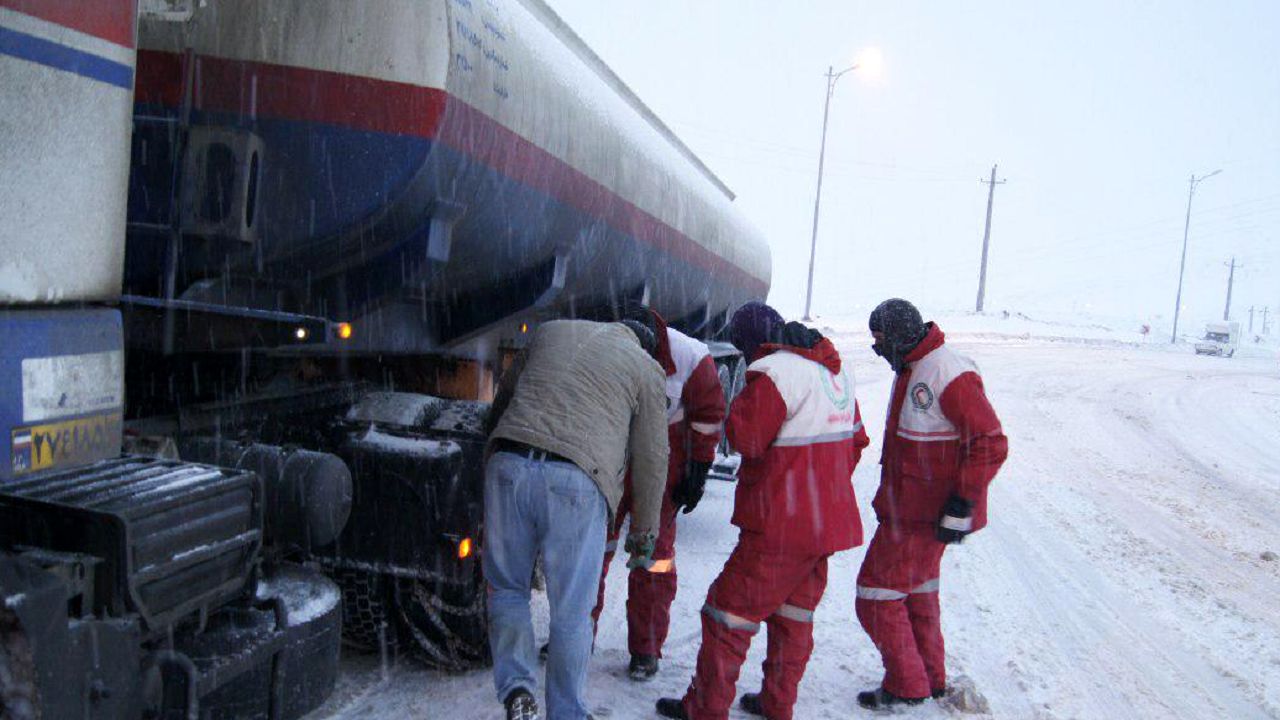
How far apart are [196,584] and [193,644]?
0.21 m

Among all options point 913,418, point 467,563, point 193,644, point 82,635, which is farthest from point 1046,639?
point 82,635

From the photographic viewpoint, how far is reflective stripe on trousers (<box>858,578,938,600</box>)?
13.9ft

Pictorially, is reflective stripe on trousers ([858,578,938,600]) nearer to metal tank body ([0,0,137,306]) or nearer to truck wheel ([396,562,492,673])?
truck wheel ([396,562,492,673])

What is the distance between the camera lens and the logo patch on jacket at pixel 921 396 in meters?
4.26

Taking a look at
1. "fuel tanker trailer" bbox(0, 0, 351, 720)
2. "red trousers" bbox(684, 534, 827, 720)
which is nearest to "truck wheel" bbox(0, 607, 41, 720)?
"fuel tanker trailer" bbox(0, 0, 351, 720)

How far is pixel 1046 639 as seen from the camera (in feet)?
17.0

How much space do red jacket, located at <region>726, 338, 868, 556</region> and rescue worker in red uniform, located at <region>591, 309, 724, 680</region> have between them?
0.45m

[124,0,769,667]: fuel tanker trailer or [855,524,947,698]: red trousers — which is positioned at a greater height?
[124,0,769,667]: fuel tanker trailer

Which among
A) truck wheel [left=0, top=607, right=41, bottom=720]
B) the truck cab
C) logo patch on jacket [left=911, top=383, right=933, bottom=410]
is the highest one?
the truck cab

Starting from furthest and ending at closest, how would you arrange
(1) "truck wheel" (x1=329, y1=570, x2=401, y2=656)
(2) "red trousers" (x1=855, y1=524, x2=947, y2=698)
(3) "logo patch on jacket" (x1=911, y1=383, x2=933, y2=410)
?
1. (3) "logo patch on jacket" (x1=911, y1=383, x2=933, y2=410)
2. (2) "red trousers" (x1=855, y1=524, x2=947, y2=698)
3. (1) "truck wheel" (x1=329, y1=570, x2=401, y2=656)

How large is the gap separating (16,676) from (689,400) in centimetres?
307

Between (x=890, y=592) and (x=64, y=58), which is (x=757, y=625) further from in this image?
(x=64, y=58)

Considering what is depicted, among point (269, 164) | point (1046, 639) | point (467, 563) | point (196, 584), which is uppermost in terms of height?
point (269, 164)

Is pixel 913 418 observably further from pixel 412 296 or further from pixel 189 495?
pixel 189 495
